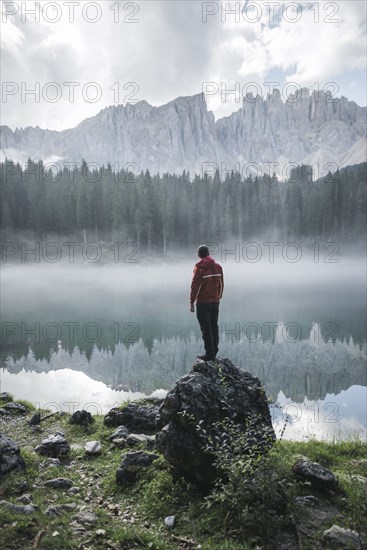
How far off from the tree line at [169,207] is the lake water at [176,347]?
32.5 m

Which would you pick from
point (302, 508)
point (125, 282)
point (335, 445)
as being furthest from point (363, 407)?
point (125, 282)

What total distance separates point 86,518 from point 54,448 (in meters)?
2.97

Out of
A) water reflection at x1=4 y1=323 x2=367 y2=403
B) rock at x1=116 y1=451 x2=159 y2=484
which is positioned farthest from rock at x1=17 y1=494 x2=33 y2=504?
water reflection at x1=4 y1=323 x2=367 y2=403

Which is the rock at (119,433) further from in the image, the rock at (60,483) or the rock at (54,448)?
the rock at (60,483)

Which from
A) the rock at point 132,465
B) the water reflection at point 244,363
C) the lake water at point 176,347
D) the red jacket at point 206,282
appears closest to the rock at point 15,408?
the lake water at point 176,347

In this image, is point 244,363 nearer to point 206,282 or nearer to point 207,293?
point 207,293

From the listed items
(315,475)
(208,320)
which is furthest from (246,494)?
(208,320)

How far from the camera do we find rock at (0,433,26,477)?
641cm

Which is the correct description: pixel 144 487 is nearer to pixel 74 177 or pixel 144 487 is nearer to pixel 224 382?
pixel 224 382

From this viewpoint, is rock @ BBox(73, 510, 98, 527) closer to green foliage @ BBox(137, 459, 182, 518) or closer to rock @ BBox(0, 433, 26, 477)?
green foliage @ BBox(137, 459, 182, 518)

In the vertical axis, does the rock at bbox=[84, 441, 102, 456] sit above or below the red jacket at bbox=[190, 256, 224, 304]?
below

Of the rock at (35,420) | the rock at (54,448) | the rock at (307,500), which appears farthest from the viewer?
the rock at (35,420)

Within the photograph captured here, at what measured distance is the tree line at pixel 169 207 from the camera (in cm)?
8094

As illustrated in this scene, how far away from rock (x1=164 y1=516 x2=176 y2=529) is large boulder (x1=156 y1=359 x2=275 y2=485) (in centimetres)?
80
